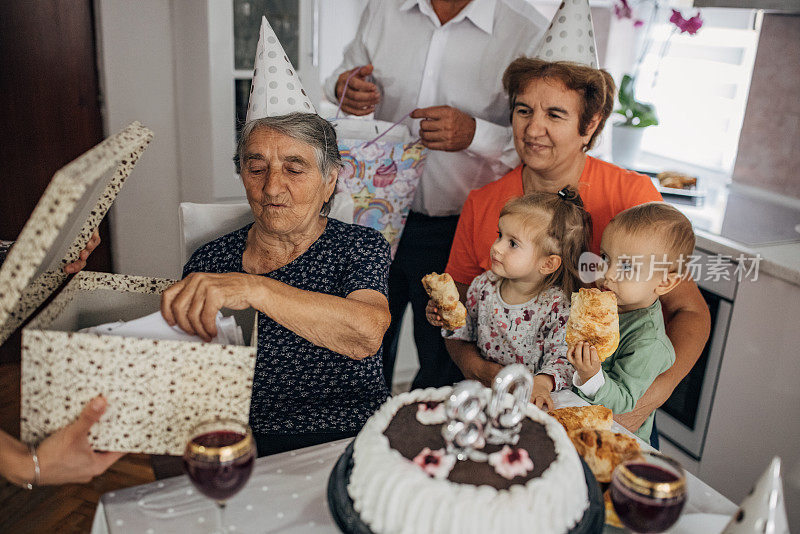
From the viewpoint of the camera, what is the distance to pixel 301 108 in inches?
61.5

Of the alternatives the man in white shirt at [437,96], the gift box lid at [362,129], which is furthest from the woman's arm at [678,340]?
the gift box lid at [362,129]

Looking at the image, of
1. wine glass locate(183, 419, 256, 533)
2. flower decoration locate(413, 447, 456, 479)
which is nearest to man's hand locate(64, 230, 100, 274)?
wine glass locate(183, 419, 256, 533)

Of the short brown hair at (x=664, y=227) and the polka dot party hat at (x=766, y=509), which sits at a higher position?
the short brown hair at (x=664, y=227)

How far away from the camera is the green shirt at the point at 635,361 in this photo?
136 cm

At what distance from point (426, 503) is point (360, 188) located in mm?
1195

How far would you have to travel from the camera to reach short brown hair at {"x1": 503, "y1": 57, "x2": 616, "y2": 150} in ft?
5.16

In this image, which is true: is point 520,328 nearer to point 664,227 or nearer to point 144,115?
point 664,227

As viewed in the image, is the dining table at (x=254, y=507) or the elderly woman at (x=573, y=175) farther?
the elderly woman at (x=573, y=175)

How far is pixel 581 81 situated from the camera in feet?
5.15

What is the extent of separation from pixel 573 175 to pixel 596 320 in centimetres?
56

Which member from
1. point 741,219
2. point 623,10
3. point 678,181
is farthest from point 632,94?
point 741,219

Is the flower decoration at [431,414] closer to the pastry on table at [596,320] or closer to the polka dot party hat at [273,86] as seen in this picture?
the pastry on table at [596,320]

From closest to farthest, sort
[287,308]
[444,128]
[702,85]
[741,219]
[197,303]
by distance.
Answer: [197,303] < [287,308] < [444,128] < [741,219] < [702,85]

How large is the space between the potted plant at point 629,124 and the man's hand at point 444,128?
1.26m
